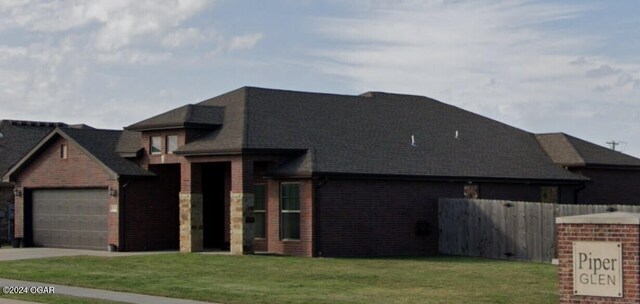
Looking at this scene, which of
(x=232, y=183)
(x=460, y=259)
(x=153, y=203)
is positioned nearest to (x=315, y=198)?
(x=232, y=183)

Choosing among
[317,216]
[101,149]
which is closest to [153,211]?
[101,149]

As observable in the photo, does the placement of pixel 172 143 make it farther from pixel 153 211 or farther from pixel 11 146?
pixel 11 146

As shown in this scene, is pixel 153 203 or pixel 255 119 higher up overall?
pixel 255 119

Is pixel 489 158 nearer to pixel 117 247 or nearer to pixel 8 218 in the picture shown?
pixel 117 247

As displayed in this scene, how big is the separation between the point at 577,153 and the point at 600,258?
26485mm

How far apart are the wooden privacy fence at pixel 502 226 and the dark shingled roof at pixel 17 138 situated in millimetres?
20267

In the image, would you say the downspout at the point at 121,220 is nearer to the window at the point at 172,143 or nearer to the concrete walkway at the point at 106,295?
the window at the point at 172,143

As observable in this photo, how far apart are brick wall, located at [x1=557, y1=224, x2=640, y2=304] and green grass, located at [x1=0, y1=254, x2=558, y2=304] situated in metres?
3.75

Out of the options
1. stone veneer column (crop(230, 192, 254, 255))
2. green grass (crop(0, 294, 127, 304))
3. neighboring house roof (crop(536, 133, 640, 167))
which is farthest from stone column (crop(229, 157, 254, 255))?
neighboring house roof (crop(536, 133, 640, 167))

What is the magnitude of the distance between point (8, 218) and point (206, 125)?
13298 mm

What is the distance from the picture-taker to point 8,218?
44.7m

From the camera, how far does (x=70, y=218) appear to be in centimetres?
3981

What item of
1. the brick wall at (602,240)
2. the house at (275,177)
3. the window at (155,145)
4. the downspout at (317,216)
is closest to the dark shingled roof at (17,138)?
the house at (275,177)

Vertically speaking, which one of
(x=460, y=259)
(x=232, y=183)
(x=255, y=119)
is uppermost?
(x=255, y=119)
